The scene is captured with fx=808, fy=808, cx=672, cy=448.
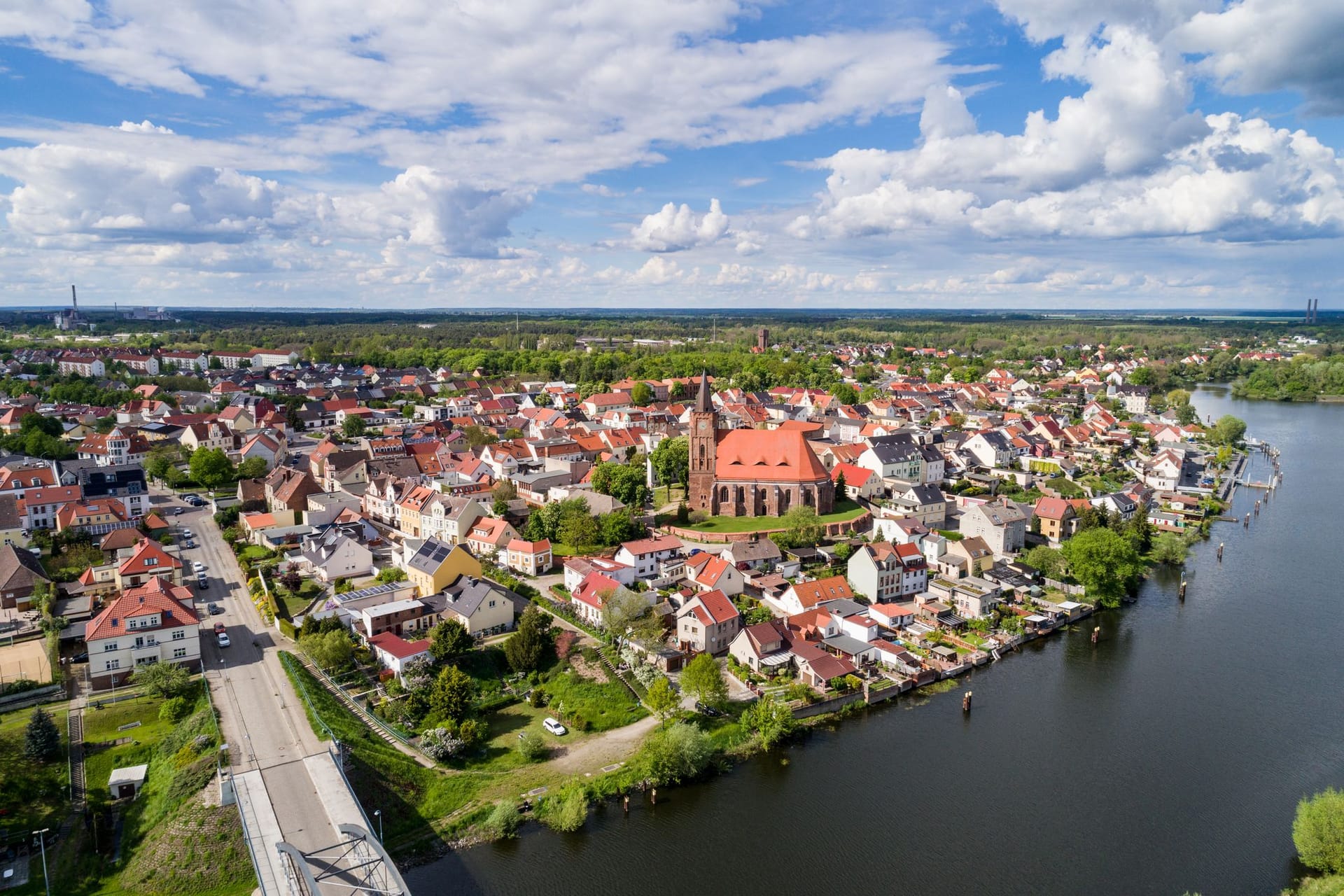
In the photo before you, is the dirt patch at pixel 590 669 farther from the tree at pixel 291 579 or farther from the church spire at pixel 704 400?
the church spire at pixel 704 400

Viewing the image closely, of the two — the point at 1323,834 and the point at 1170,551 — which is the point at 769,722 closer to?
the point at 1323,834

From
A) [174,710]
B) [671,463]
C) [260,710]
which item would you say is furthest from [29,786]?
[671,463]

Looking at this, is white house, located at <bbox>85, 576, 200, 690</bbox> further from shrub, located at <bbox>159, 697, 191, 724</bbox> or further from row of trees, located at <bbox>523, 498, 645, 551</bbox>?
row of trees, located at <bbox>523, 498, 645, 551</bbox>

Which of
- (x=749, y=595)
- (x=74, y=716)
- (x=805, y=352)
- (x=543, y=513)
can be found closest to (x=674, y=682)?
(x=749, y=595)

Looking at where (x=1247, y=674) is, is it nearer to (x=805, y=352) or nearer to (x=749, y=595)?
(x=749, y=595)

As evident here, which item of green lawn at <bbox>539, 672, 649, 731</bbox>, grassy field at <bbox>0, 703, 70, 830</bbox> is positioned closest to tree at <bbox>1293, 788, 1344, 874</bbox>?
green lawn at <bbox>539, 672, 649, 731</bbox>

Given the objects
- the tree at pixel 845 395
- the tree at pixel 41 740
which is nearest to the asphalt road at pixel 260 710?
the tree at pixel 41 740
